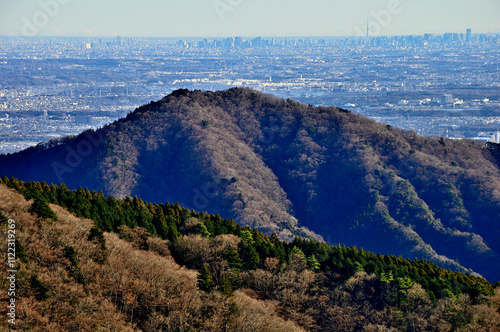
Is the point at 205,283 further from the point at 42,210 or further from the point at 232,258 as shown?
the point at 42,210

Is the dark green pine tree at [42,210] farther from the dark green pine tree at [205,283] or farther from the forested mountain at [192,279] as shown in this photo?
the dark green pine tree at [205,283]

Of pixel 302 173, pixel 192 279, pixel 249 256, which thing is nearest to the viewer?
pixel 192 279

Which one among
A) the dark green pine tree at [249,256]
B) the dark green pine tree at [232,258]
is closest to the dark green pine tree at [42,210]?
the dark green pine tree at [232,258]

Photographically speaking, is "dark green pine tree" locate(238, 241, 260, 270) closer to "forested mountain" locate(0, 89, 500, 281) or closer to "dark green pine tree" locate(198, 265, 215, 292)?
"dark green pine tree" locate(198, 265, 215, 292)

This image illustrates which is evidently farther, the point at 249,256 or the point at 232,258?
the point at 249,256

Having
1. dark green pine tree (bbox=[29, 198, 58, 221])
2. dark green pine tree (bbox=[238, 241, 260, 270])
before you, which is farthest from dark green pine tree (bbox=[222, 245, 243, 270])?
dark green pine tree (bbox=[29, 198, 58, 221])

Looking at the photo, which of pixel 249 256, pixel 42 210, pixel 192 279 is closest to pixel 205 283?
pixel 192 279
